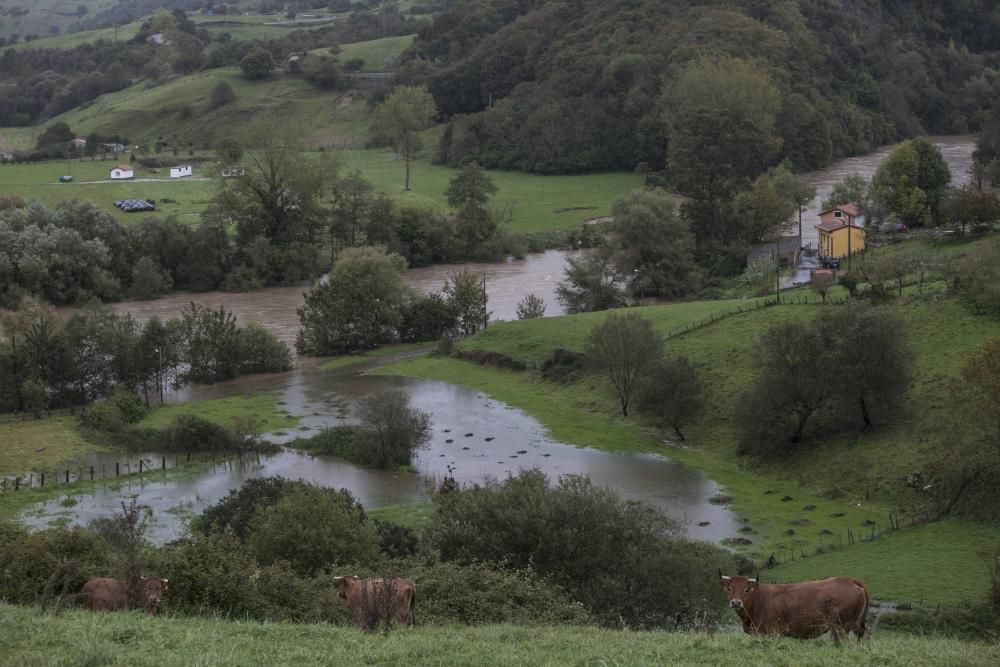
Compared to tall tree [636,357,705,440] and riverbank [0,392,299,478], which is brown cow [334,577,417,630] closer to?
tall tree [636,357,705,440]

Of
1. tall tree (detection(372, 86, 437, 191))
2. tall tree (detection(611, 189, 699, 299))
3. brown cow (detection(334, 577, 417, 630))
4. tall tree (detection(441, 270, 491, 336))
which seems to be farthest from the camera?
tall tree (detection(372, 86, 437, 191))

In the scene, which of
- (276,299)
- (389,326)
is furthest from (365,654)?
(276,299)

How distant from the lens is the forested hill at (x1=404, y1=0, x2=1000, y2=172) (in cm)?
11800

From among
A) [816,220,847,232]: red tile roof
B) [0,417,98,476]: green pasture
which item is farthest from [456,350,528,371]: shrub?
[816,220,847,232]: red tile roof

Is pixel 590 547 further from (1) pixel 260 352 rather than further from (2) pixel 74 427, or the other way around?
(1) pixel 260 352

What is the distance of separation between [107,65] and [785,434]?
16301cm

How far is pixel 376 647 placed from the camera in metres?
14.8

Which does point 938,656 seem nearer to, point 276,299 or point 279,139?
point 276,299

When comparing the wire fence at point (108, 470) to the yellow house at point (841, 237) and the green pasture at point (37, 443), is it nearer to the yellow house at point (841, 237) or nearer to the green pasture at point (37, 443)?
the green pasture at point (37, 443)

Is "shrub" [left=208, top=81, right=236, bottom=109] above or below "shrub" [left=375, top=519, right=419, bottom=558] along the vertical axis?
above

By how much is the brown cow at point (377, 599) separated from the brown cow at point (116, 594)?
9.10 feet

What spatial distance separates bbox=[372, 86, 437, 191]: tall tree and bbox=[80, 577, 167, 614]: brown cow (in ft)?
335

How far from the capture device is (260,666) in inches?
536

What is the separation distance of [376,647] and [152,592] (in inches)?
190
